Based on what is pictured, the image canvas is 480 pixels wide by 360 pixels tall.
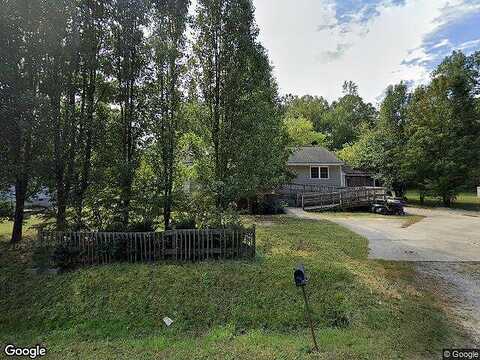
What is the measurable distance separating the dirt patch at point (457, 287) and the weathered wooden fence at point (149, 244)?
15.3ft

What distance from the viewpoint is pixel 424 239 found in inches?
471

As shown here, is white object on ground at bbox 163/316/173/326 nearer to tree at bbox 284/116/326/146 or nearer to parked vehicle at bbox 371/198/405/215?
tree at bbox 284/116/326/146

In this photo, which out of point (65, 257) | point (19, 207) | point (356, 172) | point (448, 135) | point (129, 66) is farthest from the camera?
point (356, 172)

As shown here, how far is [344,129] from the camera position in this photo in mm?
52156

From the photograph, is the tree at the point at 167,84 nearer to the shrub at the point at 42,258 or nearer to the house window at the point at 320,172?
the shrub at the point at 42,258

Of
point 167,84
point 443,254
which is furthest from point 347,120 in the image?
point 167,84

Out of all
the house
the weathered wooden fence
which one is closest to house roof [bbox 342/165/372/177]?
the house

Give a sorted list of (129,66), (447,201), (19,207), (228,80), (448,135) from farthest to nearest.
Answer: (447,201) → (448,135) → (228,80) → (19,207) → (129,66)

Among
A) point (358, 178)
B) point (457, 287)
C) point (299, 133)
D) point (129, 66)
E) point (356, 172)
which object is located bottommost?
point (457, 287)

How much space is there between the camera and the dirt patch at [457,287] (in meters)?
5.48

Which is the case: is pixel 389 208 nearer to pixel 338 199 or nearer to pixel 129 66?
pixel 338 199

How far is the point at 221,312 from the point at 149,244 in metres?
3.03

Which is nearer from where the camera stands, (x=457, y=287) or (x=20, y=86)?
(x=457, y=287)

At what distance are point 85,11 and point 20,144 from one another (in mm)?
4164
